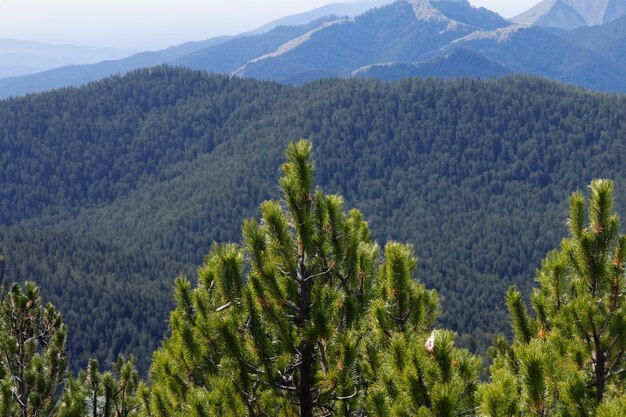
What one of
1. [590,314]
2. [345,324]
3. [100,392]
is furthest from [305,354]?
[100,392]

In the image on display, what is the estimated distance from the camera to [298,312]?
39.2 ft

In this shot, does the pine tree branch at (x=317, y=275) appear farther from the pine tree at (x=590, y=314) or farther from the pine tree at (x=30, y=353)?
the pine tree at (x=30, y=353)

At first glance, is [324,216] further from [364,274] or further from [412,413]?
[412,413]

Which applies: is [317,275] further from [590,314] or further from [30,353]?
[30,353]

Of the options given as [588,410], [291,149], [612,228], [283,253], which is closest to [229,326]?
[283,253]

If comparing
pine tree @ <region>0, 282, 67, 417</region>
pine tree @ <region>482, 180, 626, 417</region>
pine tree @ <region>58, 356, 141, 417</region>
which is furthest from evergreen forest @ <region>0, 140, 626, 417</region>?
pine tree @ <region>0, 282, 67, 417</region>

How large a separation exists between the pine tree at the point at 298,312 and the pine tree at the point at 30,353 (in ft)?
19.8

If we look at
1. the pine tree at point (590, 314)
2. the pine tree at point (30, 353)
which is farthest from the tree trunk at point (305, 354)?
the pine tree at point (30, 353)

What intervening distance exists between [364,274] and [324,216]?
5.57ft

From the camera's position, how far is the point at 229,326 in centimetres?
1145

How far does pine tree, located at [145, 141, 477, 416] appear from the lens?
11391 millimetres

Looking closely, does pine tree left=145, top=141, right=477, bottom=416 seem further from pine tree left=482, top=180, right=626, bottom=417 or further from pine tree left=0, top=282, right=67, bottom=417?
pine tree left=0, top=282, right=67, bottom=417

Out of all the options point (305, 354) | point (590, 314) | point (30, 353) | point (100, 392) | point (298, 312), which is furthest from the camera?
point (100, 392)

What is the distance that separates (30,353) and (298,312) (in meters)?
9.68
